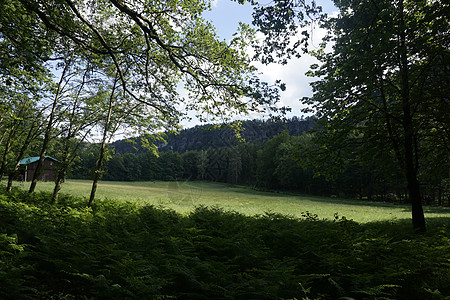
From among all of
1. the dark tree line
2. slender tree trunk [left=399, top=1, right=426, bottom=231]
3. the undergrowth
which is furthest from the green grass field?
the undergrowth

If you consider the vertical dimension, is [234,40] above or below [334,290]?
above

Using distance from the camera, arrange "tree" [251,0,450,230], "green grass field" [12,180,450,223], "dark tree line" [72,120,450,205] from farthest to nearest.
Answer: "dark tree line" [72,120,450,205] → "green grass field" [12,180,450,223] → "tree" [251,0,450,230]

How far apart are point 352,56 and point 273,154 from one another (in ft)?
241

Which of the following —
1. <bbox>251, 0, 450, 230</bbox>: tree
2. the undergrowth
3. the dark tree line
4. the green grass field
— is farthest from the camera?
the dark tree line

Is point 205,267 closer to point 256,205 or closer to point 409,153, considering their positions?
point 409,153

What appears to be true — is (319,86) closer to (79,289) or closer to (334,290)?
(334,290)

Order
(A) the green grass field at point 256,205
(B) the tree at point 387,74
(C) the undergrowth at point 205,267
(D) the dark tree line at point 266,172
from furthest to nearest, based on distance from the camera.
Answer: (D) the dark tree line at point 266,172, (A) the green grass field at point 256,205, (B) the tree at point 387,74, (C) the undergrowth at point 205,267

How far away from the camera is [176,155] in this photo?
11756 centimetres

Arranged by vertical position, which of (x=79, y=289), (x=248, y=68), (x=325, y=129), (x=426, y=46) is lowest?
(x=79, y=289)

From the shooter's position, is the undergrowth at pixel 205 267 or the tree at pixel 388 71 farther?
the tree at pixel 388 71

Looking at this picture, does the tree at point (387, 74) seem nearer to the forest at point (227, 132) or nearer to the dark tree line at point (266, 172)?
the forest at point (227, 132)

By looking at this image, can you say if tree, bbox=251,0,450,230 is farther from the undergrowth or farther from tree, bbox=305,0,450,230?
the undergrowth

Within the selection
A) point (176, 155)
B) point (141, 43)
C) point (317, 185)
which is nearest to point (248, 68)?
point (141, 43)

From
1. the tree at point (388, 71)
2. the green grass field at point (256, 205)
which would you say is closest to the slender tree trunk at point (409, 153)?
the tree at point (388, 71)
